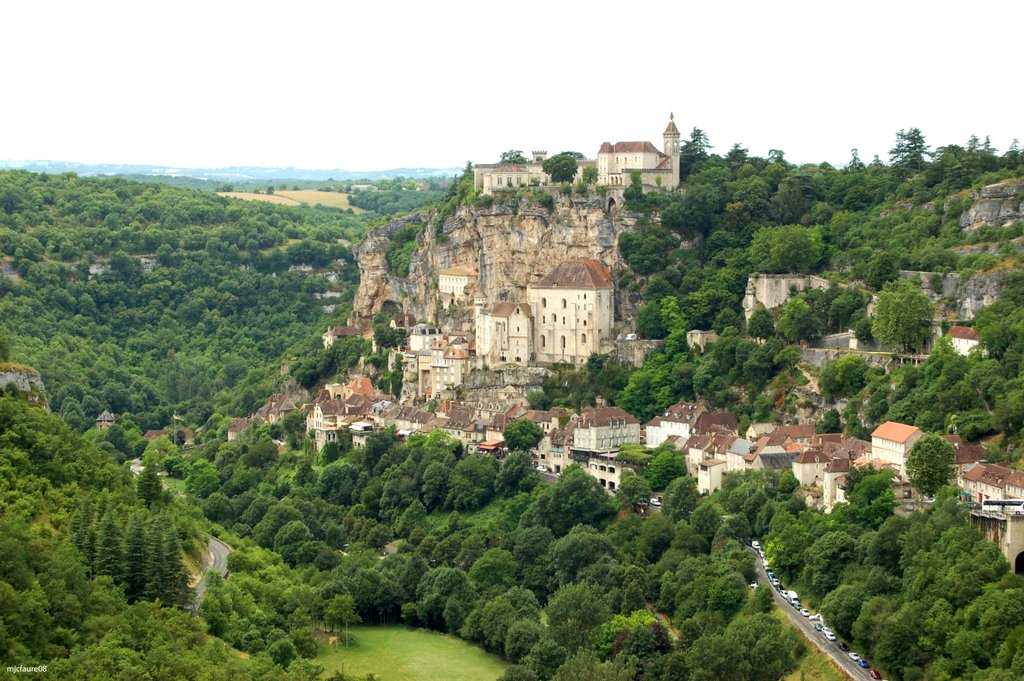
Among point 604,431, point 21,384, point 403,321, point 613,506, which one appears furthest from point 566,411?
point 21,384

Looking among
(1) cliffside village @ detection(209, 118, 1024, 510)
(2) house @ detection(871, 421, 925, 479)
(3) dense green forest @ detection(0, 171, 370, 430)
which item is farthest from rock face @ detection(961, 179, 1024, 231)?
(3) dense green forest @ detection(0, 171, 370, 430)

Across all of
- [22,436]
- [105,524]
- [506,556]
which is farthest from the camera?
[506,556]

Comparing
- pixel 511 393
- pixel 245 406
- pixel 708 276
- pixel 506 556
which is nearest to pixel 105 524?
pixel 506 556

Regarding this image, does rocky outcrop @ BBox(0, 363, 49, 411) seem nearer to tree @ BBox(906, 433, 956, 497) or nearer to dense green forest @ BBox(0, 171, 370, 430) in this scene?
tree @ BBox(906, 433, 956, 497)

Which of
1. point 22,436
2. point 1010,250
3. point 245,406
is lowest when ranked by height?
point 245,406

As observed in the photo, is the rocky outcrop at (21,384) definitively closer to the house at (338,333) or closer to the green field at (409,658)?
the green field at (409,658)

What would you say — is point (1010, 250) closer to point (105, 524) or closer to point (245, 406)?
point (105, 524)
